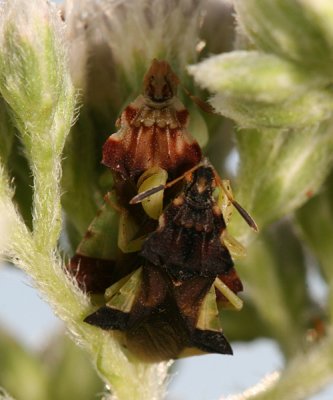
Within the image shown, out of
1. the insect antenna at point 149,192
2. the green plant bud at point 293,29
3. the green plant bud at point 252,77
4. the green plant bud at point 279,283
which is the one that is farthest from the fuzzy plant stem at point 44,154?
the green plant bud at point 279,283

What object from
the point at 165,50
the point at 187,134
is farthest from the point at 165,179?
the point at 165,50

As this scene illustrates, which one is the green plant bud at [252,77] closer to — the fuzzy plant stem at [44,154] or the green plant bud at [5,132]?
the fuzzy plant stem at [44,154]

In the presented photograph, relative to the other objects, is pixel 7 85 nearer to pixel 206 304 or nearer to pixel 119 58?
pixel 119 58

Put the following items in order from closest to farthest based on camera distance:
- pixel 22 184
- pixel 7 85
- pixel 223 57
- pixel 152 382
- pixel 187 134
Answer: pixel 223 57, pixel 7 85, pixel 187 134, pixel 152 382, pixel 22 184

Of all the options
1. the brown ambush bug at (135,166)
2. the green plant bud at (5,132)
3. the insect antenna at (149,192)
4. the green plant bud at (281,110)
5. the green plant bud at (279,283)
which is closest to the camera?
the green plant bud at (281,110)

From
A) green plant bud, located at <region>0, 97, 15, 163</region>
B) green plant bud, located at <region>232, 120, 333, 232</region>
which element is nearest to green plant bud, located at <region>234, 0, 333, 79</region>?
green plant bud, located at <region>232, 120, 333, 232</region>

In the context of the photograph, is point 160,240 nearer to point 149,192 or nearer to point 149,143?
point 149,192
